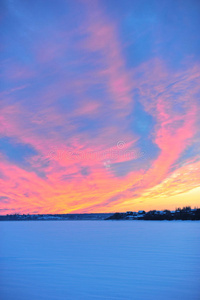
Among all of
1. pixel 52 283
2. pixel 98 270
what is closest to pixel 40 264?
pixel 98 270

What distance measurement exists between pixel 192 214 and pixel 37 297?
19476 cm

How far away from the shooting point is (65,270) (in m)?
14.5

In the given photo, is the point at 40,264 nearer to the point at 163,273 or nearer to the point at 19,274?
the point at 19,274

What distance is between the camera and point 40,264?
1658cm

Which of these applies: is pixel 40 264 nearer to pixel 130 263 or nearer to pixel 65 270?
pixel 65 270

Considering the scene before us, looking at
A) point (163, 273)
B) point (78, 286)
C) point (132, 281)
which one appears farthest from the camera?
point (163, 273)

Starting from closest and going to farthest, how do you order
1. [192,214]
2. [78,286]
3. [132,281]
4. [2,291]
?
[2,291] → [78,286] → [132,281] → [192,214]

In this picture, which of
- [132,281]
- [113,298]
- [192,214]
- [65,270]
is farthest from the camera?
[192,214]

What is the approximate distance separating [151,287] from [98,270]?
13.9ft

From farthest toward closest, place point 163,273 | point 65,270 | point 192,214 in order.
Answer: point 192,214 < point 65,270 < point 163,273

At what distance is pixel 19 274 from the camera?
13.7 metres

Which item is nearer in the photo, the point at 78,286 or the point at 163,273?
the point at 78,286

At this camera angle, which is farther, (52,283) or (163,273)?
(163,273)

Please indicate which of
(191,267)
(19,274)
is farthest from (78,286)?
(191,267)
